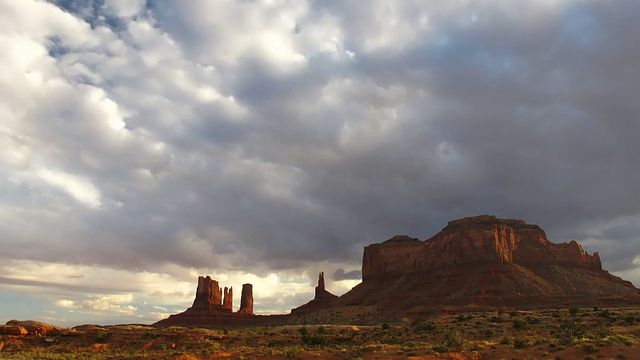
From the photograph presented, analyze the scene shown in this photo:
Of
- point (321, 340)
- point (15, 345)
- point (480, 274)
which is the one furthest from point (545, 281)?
point (15, 345)

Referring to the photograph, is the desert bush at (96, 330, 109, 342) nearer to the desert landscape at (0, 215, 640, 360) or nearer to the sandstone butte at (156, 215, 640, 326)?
the desert landscape at (0, 215, 640, 360)

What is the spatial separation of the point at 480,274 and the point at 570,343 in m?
92.9

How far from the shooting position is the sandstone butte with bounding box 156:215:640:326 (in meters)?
106

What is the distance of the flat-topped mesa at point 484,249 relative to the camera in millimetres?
133375

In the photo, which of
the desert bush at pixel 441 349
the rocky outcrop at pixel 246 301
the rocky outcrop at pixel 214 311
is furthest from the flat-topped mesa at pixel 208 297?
the desert bush at pixel 441 349

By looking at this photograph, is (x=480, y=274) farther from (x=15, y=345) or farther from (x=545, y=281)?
(x=15, y=345)

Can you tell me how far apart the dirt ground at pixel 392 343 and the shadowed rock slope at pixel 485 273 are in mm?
40500

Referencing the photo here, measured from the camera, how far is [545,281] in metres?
120

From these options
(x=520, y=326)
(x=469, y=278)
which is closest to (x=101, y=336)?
(x=520, y=326)

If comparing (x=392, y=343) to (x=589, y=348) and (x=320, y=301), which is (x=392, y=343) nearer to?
(x=589, y=348)

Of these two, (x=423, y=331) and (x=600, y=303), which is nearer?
(x=423, y=331)

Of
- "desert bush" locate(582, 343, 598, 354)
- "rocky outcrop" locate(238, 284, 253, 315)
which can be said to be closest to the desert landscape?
"desert bush" locate(582, 343, 598, 354)

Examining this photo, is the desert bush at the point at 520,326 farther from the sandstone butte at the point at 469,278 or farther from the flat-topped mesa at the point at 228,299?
the flat-topped mesa at the point at 228,299

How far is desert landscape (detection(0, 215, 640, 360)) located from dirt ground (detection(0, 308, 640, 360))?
157mm
